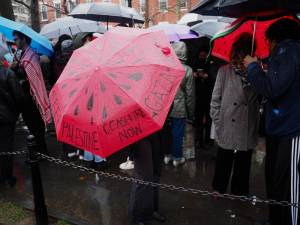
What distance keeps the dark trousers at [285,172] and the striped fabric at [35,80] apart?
3771 mm

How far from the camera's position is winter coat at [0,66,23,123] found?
4.94 m

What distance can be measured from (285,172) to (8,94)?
12.3 ft

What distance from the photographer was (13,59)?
588cm

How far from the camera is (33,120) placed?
6059 millimetres

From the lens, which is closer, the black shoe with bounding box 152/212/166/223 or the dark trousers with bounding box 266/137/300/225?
the dark trousers with bounding box 266/137/300/225

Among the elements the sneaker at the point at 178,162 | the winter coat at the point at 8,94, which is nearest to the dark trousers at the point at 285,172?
the sneaker at the point at 178,162

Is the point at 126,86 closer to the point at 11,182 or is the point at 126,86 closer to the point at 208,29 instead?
the point at 11,182

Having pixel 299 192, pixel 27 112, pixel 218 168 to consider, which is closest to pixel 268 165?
pixel 299 192

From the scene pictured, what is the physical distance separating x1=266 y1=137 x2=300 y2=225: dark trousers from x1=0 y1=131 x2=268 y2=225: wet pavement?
805mm

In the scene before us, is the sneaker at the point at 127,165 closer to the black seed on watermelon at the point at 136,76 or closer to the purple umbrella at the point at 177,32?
the purple umbrella at the point at 177,32

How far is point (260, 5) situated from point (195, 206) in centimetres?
260

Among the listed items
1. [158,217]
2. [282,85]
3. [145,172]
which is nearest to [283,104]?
[282,85]

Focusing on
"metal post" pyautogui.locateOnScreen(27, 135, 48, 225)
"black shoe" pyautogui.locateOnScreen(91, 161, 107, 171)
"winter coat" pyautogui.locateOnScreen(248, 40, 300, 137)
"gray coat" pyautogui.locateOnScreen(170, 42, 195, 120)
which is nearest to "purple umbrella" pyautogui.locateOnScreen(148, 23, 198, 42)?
"gray coat" pyautogui.locateOnScreen(170, 42, 195, 120)

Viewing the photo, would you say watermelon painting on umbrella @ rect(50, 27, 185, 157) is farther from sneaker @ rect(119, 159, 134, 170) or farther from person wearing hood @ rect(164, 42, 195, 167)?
sneaker @ rect(119, 159, 134, 170)
